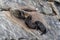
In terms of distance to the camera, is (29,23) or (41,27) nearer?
(29,23)

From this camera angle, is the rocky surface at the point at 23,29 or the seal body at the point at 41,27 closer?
the rocky surface at the point at 23,29

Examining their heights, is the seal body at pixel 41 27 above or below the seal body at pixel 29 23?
below

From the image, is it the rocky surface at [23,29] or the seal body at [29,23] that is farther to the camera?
the seal body at [29,23]

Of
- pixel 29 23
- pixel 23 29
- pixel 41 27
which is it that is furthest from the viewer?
pixel 41 27

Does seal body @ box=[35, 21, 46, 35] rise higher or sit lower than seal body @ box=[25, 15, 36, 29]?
lower

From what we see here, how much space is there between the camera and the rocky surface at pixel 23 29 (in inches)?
280

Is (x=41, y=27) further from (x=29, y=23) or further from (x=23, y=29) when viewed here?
(x=23, y=29)

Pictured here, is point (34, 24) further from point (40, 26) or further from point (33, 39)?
point (33, 39)

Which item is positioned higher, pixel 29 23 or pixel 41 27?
pixel 29 23

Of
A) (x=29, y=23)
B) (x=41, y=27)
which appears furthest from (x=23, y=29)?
(x=41, y=27)

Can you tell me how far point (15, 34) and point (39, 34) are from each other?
3.48 ft

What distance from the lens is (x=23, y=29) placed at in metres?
7.64

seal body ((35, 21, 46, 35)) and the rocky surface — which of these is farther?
seal body ((35, 21, 46, 35))

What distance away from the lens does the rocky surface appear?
7.12m
